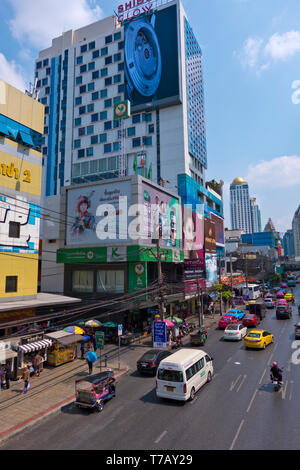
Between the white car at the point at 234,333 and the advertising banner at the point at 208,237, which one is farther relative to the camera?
the advertising banner at the point at 208,237

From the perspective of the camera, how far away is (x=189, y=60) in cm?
7344

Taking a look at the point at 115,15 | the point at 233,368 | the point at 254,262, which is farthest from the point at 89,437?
the point at 254,262

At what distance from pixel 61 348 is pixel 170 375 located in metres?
11.5

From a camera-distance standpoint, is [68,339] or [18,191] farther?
[18,191]

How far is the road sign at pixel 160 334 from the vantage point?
86.1 feet

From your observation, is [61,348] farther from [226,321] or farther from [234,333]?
[226,321]

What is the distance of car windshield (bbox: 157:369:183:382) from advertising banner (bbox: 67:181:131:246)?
19651 mm

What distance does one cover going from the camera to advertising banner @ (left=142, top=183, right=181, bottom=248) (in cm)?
3619

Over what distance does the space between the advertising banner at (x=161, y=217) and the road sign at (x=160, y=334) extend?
9.82 meters

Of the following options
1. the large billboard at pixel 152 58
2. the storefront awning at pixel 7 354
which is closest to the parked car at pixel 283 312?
the storefront awning at pixel 7 354

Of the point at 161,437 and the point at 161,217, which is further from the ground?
the point at 161,217

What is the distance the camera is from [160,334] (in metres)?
26.4

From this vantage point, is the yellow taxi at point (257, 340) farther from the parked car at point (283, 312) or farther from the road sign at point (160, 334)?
the parked car at point (283, 312)

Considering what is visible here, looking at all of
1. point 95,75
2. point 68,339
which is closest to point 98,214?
point 68,339
